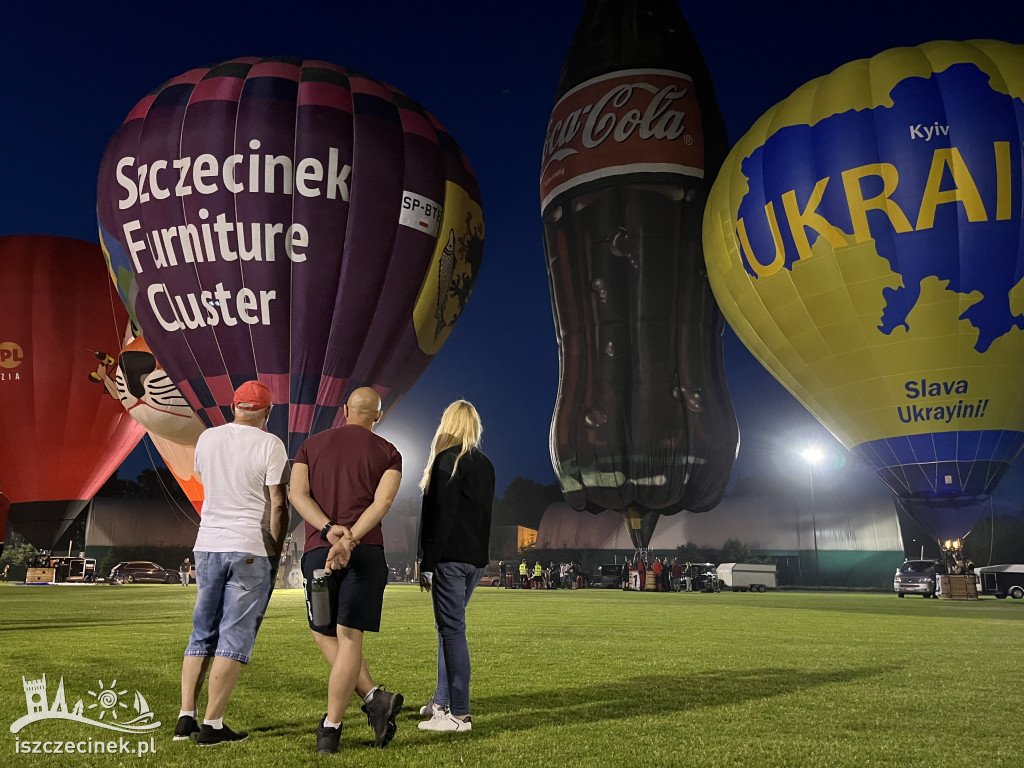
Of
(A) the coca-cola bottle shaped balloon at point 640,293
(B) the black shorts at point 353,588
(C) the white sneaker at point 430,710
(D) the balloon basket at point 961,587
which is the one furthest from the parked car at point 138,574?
(B) the black shorts at point 353,588

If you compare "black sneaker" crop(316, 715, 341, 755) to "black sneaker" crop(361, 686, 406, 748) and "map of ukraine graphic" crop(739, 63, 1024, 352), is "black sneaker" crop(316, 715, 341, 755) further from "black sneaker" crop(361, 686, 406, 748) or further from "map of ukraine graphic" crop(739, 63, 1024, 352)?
"map of ukraine graphic" crop(739, 63, 1024, 352)

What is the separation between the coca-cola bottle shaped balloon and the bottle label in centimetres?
4

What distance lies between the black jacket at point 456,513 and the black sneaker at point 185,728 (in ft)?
4.50

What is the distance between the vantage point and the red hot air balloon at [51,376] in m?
28.4

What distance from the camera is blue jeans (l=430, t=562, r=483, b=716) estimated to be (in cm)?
469

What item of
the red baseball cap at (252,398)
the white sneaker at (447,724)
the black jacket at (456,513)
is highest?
the red baseball cap at (252,398)

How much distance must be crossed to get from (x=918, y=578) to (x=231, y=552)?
94.1 ft

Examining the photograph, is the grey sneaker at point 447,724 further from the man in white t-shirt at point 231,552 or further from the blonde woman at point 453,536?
the man in white t-shirt at point 231,552

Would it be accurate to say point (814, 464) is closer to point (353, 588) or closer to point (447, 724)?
point (447, 724)

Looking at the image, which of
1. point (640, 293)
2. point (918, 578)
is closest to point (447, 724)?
point (640, 293)

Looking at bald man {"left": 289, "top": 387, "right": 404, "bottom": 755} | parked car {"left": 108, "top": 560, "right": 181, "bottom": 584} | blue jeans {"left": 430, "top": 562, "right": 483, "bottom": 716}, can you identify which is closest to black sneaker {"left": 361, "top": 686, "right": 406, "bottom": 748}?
bald man {"left": 289, "top": 387, "right": 404, "bottom": 755}

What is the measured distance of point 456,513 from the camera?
16.0 ft

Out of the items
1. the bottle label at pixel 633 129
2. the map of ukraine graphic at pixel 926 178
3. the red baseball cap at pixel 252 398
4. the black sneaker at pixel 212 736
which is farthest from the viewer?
the bottle label at pixel 633 129

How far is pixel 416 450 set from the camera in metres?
48.9
